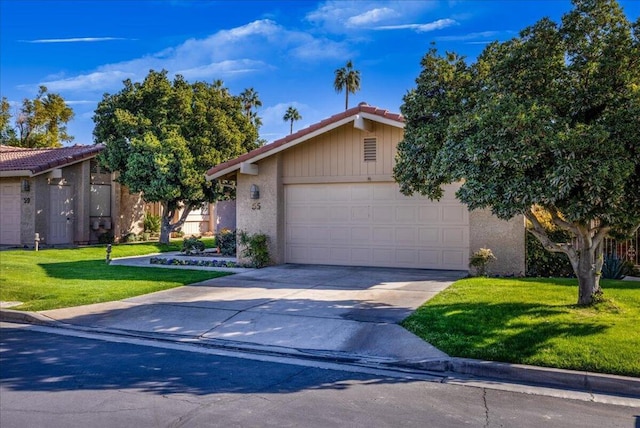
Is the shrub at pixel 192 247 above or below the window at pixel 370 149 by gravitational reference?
below

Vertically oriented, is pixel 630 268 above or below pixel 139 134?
below

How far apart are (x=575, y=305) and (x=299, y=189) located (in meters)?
9.00

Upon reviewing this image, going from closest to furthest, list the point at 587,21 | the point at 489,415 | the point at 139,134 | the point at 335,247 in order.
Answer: the point at 489,415
the point at 587,21
the point at 335,247
the point at 139,134

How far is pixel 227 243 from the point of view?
60.7 feet

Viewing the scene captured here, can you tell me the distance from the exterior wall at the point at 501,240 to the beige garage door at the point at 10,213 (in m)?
18.3

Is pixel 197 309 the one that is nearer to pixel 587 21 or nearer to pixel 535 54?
pixel 535 54

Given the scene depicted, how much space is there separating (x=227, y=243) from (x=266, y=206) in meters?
3.82

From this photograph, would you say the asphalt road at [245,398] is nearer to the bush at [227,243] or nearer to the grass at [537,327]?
the grass at [537,327]

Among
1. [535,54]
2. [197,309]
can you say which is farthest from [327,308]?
[535,54]

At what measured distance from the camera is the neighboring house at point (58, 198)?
2084cm

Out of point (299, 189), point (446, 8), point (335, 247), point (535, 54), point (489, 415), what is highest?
point (446, 8)

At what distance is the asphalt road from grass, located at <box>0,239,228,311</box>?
3.97 meters

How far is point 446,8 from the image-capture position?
12.6m

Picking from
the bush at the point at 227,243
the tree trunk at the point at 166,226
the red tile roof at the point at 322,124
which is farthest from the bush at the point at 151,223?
the red tile roof at the point at 322,124
